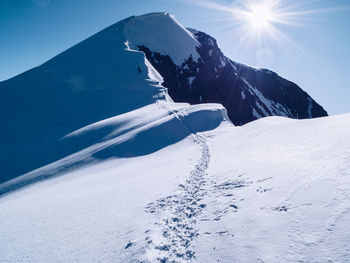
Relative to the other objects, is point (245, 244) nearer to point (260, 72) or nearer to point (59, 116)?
point (59, 116)

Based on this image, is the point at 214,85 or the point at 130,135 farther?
the point at 214,85

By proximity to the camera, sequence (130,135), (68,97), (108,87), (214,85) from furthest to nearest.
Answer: (214,85), (108,87), (68,97), (130,135)

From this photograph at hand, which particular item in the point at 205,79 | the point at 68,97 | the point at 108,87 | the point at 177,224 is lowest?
the point at 177,224

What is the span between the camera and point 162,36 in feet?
235

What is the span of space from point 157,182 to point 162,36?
67.2 metres

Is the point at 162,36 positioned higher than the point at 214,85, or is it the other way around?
the point at 162,36

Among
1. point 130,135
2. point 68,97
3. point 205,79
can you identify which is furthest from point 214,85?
point 130,135

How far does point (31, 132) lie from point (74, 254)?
27.9 metres

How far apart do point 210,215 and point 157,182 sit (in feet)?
16.6

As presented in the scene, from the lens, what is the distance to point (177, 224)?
7.38 meters

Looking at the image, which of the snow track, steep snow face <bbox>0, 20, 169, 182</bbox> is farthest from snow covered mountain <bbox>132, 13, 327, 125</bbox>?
the snow track

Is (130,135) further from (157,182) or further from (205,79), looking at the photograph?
(205,79)

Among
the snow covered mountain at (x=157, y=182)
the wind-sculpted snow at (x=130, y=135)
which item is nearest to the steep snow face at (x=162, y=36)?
the snow covered mountain at (x=157, y=182)

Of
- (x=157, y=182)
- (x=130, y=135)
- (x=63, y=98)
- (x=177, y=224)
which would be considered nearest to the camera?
(x=177, y=224)
